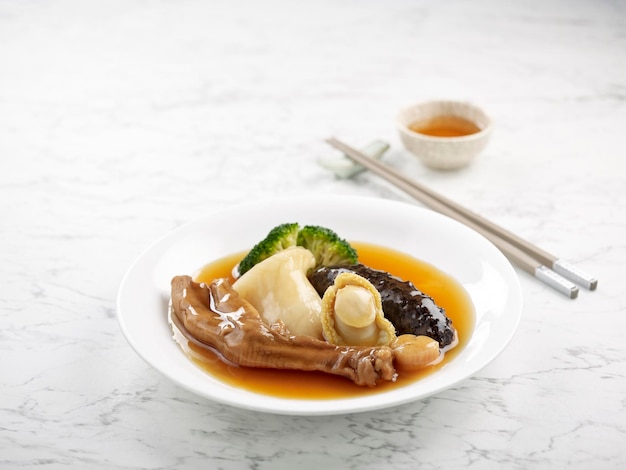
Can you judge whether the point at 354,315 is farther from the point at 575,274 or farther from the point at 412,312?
the point at 575,274

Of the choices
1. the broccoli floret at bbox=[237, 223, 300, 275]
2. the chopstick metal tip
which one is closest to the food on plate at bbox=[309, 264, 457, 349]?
the broccoli floret at bbox=[237, 223, 300, 275]

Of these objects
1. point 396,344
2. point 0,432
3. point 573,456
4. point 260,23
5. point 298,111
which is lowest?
point 0,432

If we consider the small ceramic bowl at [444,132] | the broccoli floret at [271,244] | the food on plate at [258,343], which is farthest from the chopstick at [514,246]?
the food on plate at [258,343]

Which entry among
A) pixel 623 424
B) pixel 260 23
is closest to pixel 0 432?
pixel 623 424

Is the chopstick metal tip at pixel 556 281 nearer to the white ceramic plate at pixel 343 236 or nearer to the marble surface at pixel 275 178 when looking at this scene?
the marble surface at pixel 275 178

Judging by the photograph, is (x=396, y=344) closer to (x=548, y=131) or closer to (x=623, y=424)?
(x=623, y=424)

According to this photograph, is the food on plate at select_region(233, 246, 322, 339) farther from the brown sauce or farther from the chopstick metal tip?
the chopstick metal tip
